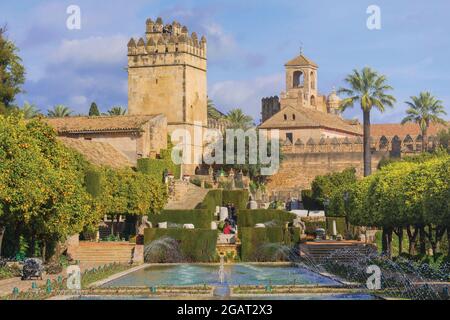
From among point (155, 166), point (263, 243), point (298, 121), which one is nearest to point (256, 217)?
point (263, 243)

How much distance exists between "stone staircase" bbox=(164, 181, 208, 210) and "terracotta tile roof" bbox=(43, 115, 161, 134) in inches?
185

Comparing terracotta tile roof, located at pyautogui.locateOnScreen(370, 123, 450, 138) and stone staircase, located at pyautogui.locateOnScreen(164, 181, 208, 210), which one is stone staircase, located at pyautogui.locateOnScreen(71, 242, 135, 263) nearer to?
stone staircase, located at pyautogui.locateOnScreen(164, 181, 208, 210)

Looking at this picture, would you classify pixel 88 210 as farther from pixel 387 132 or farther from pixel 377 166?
pixel 387 132

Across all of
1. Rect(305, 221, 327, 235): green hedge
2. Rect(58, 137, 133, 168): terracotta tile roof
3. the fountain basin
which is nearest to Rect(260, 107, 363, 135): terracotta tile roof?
Rect(58, 137, 133, 168): terracotta tile roof

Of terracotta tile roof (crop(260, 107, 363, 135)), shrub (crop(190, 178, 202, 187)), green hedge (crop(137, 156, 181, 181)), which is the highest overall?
terracotta tile roof (crop(260, 107, 363, 135))

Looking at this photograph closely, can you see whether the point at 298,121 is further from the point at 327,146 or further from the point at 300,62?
the point at 300,62

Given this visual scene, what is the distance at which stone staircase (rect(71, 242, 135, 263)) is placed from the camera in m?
44.1

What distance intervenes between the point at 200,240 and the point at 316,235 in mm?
10323

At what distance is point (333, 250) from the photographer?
45.4 metres

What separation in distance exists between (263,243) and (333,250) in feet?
9.15

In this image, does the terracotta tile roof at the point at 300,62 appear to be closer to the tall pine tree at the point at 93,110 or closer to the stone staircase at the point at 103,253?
the tall pine tree at the point at 93,110
